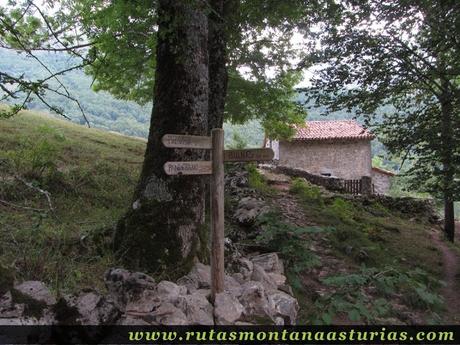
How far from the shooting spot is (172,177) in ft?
14.3

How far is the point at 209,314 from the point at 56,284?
4.40 ft

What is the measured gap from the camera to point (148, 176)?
4480 mm

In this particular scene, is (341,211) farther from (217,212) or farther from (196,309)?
(196,309)

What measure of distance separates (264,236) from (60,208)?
10.5ft

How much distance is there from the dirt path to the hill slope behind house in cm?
15

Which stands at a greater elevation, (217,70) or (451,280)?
(217,70)

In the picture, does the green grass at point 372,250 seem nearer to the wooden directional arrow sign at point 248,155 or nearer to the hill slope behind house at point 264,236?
the hill slope behind house at point 264,236

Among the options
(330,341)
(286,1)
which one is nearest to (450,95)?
(286,1)

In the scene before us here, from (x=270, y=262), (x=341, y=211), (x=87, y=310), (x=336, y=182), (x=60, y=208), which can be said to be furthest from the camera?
(x=336, y=182)

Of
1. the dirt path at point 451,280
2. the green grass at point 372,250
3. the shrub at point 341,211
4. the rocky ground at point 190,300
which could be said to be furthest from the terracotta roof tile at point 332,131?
the rocky ground at point 190,300

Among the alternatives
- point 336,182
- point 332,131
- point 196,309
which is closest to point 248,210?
point 196,309

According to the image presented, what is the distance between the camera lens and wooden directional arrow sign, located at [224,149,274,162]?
349cm

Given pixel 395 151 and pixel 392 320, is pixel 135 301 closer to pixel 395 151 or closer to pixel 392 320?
pixel 392 320

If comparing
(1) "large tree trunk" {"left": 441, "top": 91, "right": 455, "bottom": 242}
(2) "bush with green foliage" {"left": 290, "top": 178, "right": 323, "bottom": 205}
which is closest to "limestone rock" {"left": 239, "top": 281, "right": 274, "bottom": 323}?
(1) "large tree trunk" {"left": 441, "top": 91, "right": 455, "bottom": 242}
